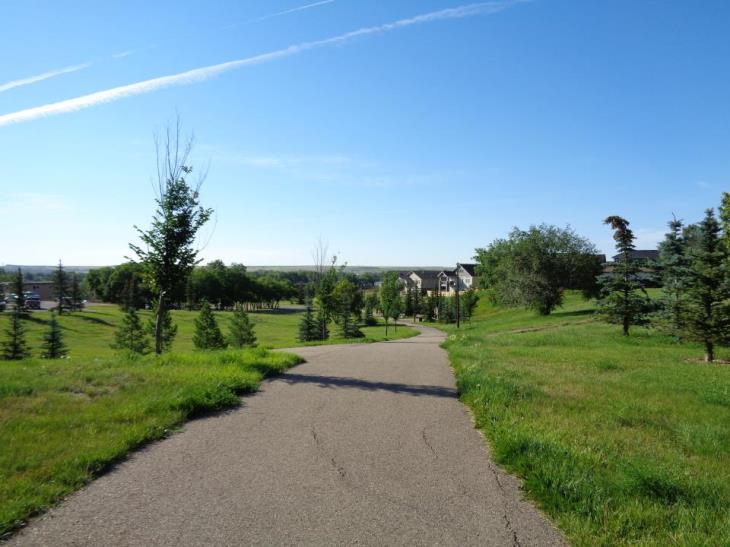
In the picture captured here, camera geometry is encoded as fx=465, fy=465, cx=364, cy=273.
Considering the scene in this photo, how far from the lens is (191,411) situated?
7.48 metres

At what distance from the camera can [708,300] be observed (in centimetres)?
1745

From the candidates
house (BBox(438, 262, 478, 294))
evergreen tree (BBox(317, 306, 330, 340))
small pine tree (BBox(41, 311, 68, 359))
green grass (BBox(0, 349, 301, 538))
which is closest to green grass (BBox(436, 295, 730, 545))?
green grass (BBox(0, 349, 301, 538))

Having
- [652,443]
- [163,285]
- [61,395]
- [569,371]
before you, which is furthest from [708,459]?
[163,285]

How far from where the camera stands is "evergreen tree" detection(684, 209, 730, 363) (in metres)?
16.9

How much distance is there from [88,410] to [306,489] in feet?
14.7

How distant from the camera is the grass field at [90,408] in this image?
4.68 m

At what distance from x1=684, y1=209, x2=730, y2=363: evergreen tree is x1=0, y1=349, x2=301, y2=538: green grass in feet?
51.0

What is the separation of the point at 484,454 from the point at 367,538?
2.58 metres

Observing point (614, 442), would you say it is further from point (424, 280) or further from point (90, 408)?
point (424, 280)

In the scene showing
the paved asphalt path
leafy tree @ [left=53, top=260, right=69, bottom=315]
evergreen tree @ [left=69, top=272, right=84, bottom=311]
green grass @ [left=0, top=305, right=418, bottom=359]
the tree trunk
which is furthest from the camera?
evergreen tree @ [left=69, top=272, right=84, bottom=311]

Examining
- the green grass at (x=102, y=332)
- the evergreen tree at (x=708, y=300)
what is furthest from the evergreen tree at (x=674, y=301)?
the green grass at (x=102, y=332)

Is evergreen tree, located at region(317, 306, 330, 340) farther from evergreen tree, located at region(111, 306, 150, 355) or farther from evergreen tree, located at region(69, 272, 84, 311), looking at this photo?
evergreen tree, located at region(69, 272, 84, 311)

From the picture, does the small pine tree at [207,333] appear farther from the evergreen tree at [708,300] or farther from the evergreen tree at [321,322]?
the evergreen tree at [708,300]

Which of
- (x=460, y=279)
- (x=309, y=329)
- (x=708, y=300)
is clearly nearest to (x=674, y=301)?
(x=708, y=300)
